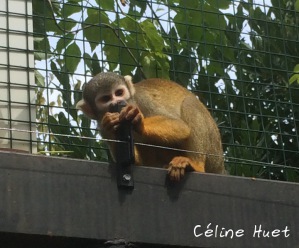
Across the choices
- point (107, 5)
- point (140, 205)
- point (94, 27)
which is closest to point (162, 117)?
point (94, 27)

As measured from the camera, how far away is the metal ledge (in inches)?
146

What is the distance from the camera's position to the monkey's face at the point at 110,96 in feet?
20.0

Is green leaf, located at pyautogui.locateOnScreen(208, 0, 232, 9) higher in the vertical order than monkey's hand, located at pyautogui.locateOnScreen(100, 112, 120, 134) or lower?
higher

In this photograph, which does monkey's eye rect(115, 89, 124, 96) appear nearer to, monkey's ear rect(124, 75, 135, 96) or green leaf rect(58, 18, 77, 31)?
monkey's ear rect(124, 75, 135, 96)

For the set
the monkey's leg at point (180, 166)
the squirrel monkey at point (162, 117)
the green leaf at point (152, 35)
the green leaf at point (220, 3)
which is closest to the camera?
the monkey's leg at point (180, 166)

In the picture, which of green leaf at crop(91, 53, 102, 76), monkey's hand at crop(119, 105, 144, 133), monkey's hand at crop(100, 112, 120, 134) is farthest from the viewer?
green leaf at crop(91, 53, 102, 76)

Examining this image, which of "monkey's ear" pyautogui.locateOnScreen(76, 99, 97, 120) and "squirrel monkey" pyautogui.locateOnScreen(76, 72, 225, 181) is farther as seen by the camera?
"monkey's ear" pyautogui.locateOnScreen(76, 99, 97, 120)

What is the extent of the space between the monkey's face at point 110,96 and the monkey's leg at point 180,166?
2.92ft

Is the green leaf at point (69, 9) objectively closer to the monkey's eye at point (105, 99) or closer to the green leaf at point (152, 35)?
the green leaf at point (152, 35)

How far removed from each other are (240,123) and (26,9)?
266 centimetres

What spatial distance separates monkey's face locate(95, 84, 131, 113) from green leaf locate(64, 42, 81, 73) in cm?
31

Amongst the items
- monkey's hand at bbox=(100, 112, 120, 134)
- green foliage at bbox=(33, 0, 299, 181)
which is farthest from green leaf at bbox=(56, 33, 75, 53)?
monkey's hand at bbox=(100, 112, 120, 134)

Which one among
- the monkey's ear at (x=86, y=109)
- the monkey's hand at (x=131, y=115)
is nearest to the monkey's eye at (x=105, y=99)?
the monkey's ear at (x=86, y=109)

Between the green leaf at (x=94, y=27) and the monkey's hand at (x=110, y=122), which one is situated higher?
the green leaf at (x=94, y=27)
